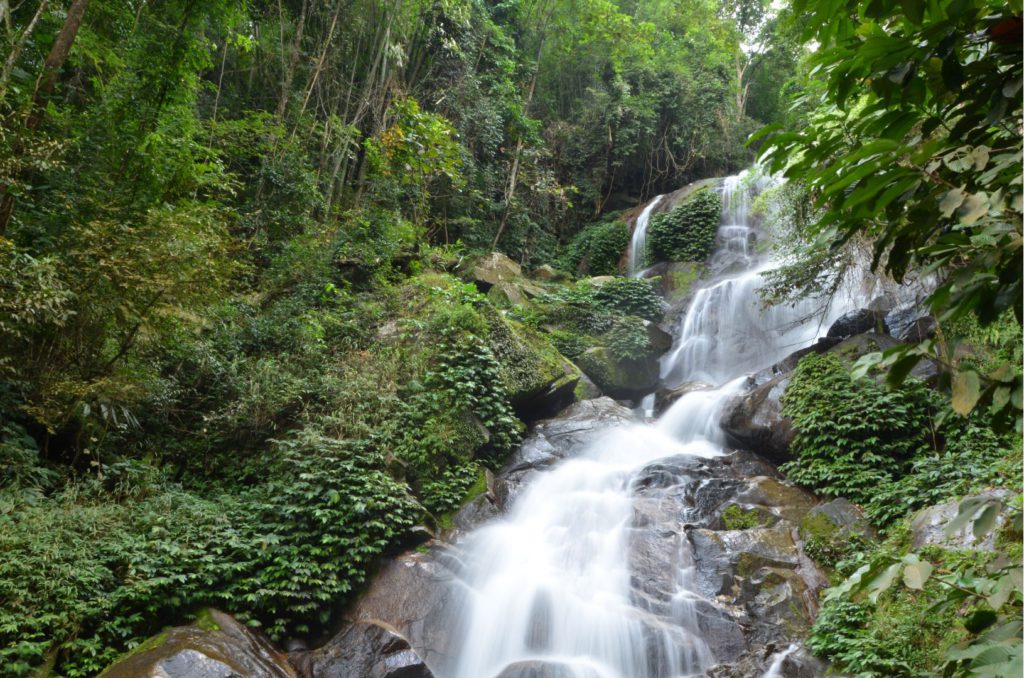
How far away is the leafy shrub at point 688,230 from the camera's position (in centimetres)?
1772

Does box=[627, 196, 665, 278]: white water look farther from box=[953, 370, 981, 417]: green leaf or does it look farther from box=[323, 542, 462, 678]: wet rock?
box=[953, 370, 981, 417]: green leaf

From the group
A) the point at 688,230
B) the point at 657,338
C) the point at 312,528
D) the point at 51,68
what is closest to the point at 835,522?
the point at 312,528

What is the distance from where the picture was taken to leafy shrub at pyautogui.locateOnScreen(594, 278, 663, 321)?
1468 cm

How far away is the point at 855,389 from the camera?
8.23 m

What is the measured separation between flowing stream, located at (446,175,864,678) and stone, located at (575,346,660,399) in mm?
1411

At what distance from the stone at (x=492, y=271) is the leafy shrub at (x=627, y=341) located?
281 cm

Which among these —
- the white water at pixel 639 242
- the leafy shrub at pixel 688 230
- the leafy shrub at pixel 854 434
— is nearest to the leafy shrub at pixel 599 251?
the white water at pixel 639 242

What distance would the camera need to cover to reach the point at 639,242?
19203 millimetres

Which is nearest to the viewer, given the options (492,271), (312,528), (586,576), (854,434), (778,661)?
(778,661)

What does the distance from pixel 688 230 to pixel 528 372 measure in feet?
32.0

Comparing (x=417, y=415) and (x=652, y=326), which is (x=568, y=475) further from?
(x=652, y=326)

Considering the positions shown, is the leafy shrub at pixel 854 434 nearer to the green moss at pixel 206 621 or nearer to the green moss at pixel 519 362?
the green moss at pixel 519 362

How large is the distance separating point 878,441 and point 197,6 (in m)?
9.94

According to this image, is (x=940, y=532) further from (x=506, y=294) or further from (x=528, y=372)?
(x=506, y=294)
